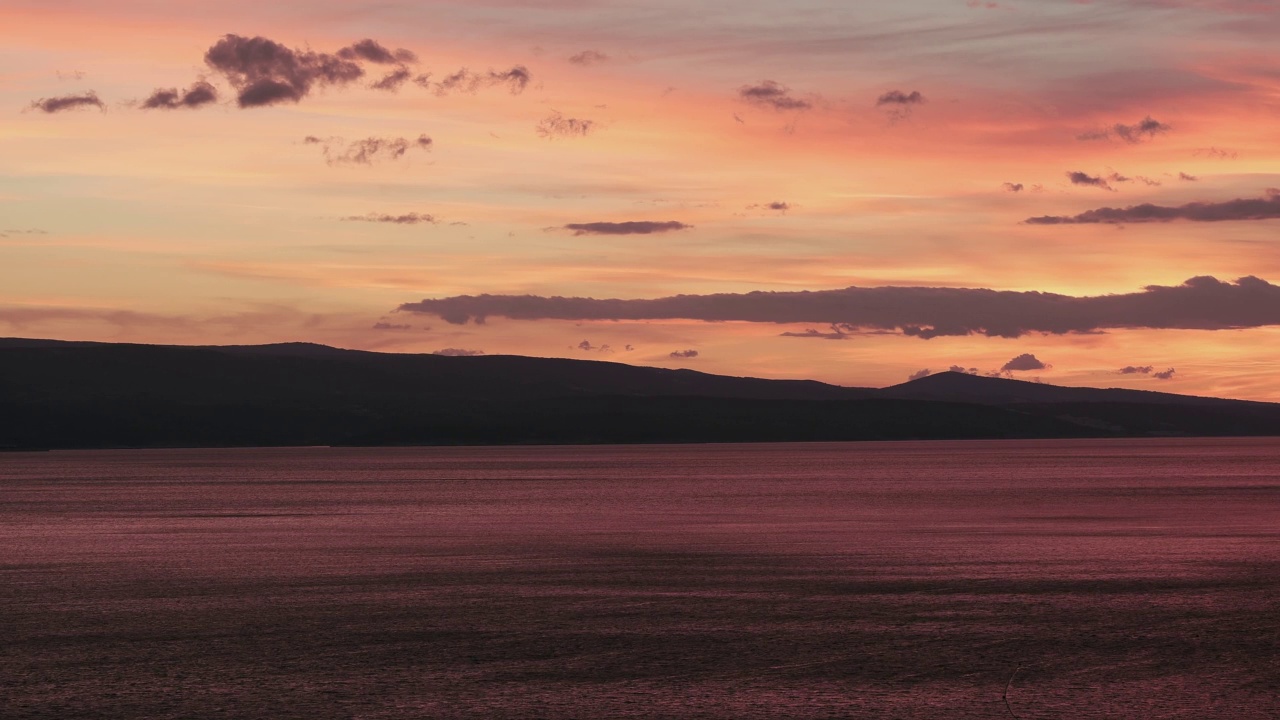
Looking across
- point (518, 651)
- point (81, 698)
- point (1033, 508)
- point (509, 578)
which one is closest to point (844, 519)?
point (1033, 508)

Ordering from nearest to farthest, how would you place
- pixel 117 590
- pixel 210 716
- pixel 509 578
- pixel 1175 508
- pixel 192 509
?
pixel 210 716 → pixel 117 590 → pixel 509 578 → pixel 1175 508 → pixel 192 509

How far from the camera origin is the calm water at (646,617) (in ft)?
93.7

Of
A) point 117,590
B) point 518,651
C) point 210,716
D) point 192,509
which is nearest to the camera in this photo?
point 210,716

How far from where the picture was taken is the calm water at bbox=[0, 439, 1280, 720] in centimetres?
2855

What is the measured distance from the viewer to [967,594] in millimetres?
44031

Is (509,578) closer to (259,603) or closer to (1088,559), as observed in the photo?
(259,603)

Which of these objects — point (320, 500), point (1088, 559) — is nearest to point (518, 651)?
point (1088, 559)

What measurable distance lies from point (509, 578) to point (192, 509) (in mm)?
58604

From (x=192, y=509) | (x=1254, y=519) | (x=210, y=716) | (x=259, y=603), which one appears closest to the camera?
(x=210, y=716)

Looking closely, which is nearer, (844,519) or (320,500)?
(844,519)

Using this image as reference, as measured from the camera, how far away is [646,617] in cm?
3944

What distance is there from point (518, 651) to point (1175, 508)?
232 ft

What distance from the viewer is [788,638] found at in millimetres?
35594

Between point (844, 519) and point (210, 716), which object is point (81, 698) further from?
point (844, 519)
